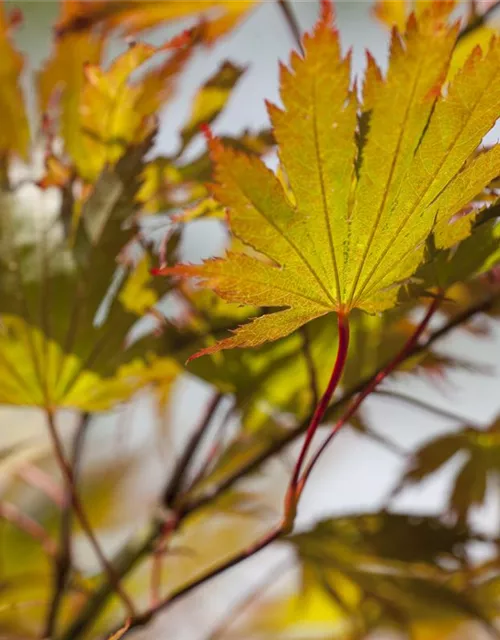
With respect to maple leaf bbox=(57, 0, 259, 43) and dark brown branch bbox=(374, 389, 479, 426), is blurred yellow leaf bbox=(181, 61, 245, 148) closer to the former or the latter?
maple leaf bbox=(57, 0, 259, 43)

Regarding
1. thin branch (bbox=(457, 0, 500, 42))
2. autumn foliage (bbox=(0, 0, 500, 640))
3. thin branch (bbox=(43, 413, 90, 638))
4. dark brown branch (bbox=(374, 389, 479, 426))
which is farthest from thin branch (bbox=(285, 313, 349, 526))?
thin branch (bbox=(457, 0, 500, 42))

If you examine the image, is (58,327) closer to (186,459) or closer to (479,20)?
(186,459)

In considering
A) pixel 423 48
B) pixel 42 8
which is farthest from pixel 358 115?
pixel 42 8

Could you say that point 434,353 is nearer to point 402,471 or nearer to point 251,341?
point 402,471

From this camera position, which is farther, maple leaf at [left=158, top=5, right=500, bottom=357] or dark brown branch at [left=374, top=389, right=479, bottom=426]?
dark brown branch at [left=374, top=389, right=479, bottom=426]

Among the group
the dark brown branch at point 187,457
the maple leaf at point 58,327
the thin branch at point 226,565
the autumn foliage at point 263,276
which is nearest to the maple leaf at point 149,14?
the autumn foliage at point 263,276

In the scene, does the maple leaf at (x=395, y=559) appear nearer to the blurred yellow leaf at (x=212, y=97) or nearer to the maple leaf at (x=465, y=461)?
the maple leaf at (x=465, y=461)

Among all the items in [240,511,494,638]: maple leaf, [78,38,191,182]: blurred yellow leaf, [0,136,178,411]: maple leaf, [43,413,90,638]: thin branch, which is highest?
[78,38,191,182]: blurred yellow leaf

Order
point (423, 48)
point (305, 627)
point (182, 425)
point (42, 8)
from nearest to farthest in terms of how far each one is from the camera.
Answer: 1. point (423, 48)
2. point (305, 627)
3. point (42, 8)
4. point (182, 425)
